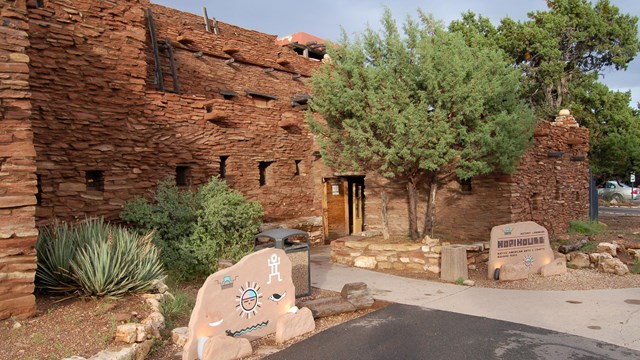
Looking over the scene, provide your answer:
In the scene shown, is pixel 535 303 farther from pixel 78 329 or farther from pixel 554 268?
pixel 78 329

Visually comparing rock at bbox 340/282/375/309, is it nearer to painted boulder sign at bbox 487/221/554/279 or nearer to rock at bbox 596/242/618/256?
painted boulder sign at bbox 487/221/554/279

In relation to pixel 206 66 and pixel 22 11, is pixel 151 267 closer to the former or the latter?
pixel 22 11

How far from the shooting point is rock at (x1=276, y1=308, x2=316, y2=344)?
5520 mm

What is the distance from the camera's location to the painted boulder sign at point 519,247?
29.2 feet

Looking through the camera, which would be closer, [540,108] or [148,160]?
[148,160]

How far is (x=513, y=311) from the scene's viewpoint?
6762 mm

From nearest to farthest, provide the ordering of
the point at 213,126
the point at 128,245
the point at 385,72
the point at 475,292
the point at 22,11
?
the point at 22,11 < the point at 128,245 < the point at 475,292 < the point at 385,72 < the point at 213,126

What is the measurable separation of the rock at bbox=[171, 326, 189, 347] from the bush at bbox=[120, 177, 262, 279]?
9.89ft

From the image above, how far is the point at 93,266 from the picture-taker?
6.05 m

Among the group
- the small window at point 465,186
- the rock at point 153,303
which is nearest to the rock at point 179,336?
the rock at point 153,303

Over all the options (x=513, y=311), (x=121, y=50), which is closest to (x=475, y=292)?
(x=513, y=311)

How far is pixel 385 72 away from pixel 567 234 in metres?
8.64

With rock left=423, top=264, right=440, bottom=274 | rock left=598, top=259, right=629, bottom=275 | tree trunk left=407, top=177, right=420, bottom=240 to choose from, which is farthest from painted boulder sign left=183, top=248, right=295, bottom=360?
rock left=598, top=259, right=629, bottom=275

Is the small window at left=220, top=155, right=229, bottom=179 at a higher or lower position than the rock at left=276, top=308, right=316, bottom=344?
higher
